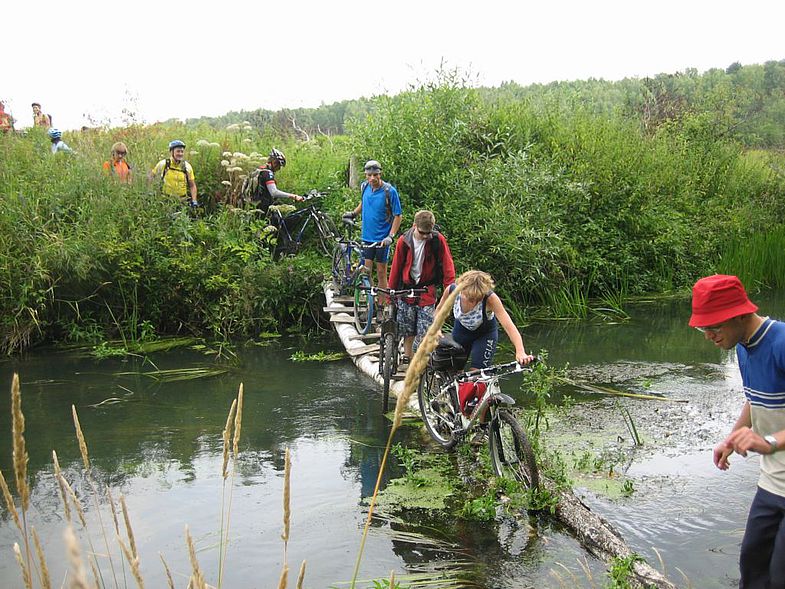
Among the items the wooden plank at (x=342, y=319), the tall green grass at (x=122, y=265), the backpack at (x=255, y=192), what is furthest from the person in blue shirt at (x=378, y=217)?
the backpack at (x=255, y=192)

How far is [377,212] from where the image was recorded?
11.1m

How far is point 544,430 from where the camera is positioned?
8.11 m

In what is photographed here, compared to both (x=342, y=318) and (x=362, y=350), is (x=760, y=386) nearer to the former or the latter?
(x=362, y=350)

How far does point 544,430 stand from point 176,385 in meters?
4.77

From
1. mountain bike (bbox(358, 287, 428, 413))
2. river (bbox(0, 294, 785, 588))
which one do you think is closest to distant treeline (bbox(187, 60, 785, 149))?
river (bbox(0, 294, 785, 588))

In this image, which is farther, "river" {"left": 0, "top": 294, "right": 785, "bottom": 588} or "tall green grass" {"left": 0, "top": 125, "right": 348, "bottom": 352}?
"tall green grass" {"left": 0, "top": 125, "right": 348, "bottom": 352}

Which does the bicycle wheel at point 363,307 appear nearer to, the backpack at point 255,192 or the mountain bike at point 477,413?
the mountain bike at point 477,413

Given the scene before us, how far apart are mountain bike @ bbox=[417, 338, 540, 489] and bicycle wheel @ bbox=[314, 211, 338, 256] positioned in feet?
24.7

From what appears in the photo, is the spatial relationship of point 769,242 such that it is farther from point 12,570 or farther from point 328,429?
point 12,570

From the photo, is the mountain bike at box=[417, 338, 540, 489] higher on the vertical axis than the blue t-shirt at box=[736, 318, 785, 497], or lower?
lower

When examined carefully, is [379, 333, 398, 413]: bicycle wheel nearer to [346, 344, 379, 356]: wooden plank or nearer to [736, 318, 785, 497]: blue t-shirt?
[346, 344, 379, 356]: wooden plank

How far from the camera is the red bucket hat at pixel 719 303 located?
338 centimetres

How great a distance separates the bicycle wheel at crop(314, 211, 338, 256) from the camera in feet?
49.3

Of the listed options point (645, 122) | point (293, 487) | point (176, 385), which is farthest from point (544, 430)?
point (645, 122)
